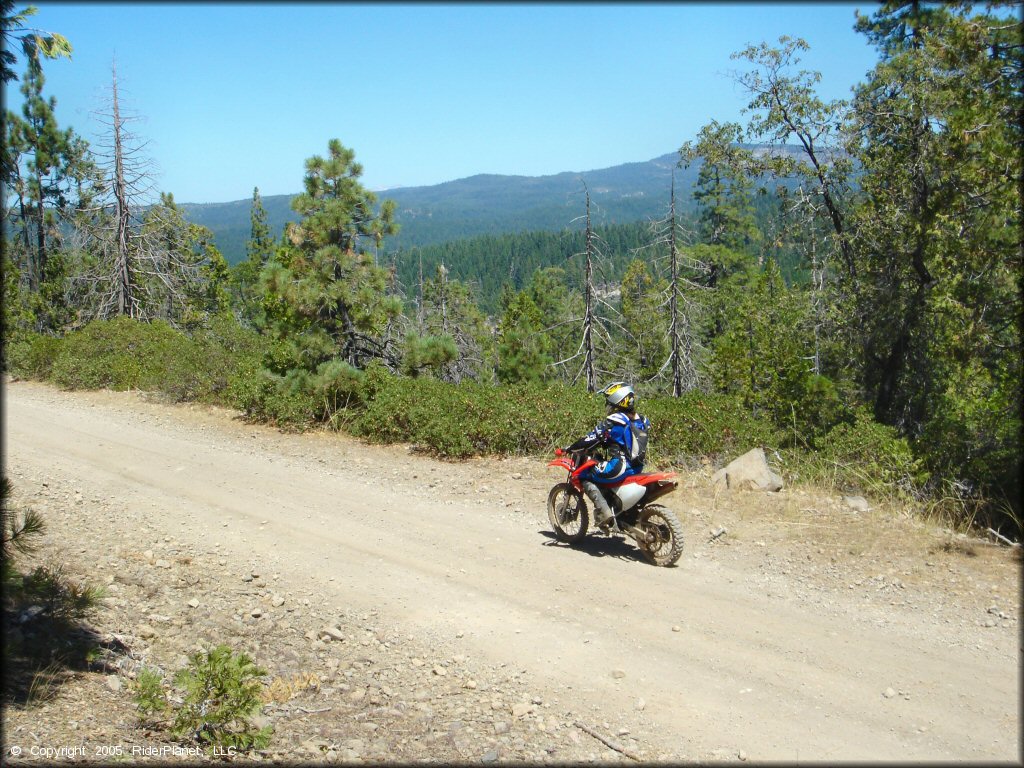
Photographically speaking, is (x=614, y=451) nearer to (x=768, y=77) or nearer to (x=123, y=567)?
(x=123, y=567)

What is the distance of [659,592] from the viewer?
22.9ft

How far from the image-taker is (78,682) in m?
5.09

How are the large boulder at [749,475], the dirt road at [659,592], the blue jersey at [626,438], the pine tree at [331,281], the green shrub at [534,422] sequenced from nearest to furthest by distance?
the dirt road at [659,592], the blue jersey at [626,438], the large boulder at [749,475], the green shrub at [534,422], the pine tree at [331,281]

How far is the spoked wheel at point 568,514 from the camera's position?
821 cm

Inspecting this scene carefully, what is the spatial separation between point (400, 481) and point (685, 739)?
652 cm

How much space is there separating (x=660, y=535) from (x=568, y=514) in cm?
110

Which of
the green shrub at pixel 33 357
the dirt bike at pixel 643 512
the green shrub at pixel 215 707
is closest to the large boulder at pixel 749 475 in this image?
the dirt bike at pixel 643 512

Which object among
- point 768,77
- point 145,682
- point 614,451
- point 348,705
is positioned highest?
point 768,77

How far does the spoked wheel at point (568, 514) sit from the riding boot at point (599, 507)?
0.20 m

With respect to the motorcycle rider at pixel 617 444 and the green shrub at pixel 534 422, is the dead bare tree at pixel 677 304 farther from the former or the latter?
the motorcycle rider at pixel 617 444

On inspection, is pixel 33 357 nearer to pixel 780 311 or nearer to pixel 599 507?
pixel 599 507

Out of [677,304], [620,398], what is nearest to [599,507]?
[620,398]

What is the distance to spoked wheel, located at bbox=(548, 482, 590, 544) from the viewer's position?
8211 millimetres

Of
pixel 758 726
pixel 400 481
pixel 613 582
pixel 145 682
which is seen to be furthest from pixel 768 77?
pixel 145 682
